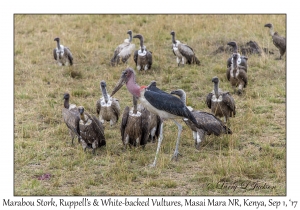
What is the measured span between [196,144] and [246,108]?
240cm

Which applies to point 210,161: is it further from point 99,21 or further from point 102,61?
point 99,21

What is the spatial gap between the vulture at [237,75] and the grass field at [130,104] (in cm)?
16

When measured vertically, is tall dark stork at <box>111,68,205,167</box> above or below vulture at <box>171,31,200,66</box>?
below

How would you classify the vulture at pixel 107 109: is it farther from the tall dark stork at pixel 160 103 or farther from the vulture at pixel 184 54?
the vulture at pixel 184 54

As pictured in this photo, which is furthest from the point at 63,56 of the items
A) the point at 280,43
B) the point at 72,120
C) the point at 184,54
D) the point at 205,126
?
the point at 205,126

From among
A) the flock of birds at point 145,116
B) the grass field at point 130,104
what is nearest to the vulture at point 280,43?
the grass field at point 130,104

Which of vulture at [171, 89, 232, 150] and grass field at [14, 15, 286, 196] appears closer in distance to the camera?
grass field at [14, 15, 286, 196]

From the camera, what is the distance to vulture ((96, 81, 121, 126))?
10529 mm

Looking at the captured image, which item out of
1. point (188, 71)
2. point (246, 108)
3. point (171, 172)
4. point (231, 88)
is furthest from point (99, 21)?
point (171, 172)

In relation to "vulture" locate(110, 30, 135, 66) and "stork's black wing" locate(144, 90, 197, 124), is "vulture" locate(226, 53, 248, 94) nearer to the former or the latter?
"vulture" locate(110, 30, 135, 66)

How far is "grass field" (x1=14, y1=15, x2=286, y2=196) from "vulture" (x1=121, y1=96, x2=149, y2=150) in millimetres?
175

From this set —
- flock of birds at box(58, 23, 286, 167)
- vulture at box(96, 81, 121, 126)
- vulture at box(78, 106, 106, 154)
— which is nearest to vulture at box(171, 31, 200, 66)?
flock of birds at box(58, 23, 286, 167)

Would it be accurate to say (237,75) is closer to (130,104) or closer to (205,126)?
(130,104)
